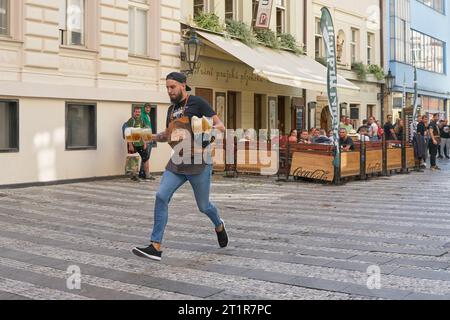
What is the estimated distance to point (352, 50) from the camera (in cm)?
2980

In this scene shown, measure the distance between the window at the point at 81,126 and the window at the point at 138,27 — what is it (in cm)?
243

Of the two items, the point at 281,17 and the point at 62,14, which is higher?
the point at 281,17

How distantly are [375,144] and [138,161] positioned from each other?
6.29 meters

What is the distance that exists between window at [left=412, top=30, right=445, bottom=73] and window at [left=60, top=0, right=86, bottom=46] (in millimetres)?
24460

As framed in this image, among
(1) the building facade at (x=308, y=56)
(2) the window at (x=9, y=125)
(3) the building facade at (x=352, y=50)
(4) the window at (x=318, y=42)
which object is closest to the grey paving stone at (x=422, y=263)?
(2) the window at (x=9, y=125)

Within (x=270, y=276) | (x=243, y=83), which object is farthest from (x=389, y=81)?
(x=270, y=276)

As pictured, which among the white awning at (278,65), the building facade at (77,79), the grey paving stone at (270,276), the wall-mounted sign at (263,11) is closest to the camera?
the grey paving stone at (270,276)

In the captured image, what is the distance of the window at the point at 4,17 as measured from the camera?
1336cm

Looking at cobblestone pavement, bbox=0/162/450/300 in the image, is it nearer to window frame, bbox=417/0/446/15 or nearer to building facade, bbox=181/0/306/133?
building facade, bbox=181/0/306/133

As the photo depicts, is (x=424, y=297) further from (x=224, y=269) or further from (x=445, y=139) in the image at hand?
(x=445, y=139)

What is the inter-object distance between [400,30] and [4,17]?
24950 millimetres

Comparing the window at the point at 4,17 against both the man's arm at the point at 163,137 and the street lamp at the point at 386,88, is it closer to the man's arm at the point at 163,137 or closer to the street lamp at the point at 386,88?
the man's arm at the point at 163,137
